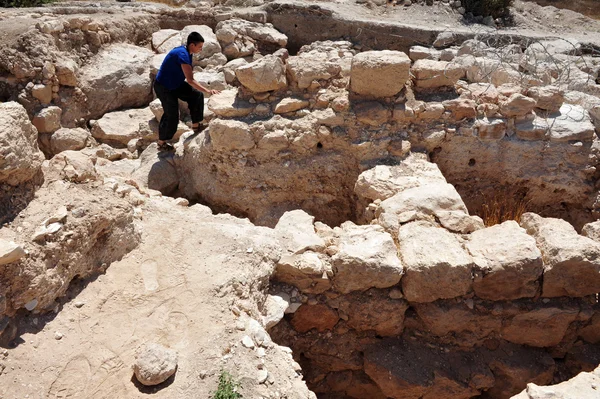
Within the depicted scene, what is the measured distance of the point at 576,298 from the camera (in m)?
4.12

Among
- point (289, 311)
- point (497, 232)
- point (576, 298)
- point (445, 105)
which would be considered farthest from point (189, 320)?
point (445, 105)

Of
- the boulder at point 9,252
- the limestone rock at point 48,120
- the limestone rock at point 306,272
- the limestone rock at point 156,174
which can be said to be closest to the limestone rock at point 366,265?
the limestone rock at point 306,272

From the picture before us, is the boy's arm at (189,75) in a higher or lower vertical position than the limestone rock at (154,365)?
higher

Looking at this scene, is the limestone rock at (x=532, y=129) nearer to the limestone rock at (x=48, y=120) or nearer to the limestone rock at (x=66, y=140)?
the limestone rock at (x=66, y=140)

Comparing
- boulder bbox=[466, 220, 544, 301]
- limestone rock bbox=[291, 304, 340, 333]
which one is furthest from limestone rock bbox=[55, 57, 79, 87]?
boulder bbox=[466, 220, 544, 301]

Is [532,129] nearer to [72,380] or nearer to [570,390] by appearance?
[570,390]

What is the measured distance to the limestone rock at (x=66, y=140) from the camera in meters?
6.00

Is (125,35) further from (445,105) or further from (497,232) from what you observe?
(497,232)

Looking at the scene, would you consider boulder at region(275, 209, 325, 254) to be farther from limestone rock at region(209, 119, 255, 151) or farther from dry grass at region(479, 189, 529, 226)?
dry grass at region(479, 189, 529, 226)

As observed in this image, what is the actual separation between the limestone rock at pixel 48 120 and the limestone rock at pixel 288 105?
9.01 ft

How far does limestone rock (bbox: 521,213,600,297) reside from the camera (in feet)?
12.8

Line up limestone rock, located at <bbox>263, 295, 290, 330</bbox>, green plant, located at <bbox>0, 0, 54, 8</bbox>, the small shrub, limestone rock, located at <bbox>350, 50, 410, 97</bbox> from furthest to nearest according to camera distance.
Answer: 1. the small shrub
2. green plant, located at <bbox>0, 0, 54, 8</bbox>
3. limestone rock, located at <bbox>350, 50, 410, 97</bbox>
4. limestone rock, located at <bbox>263, 295, 290, 330</bbox>

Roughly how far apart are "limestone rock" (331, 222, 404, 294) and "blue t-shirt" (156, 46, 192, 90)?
2.93 metres

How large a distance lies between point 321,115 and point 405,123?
90 centimetres
